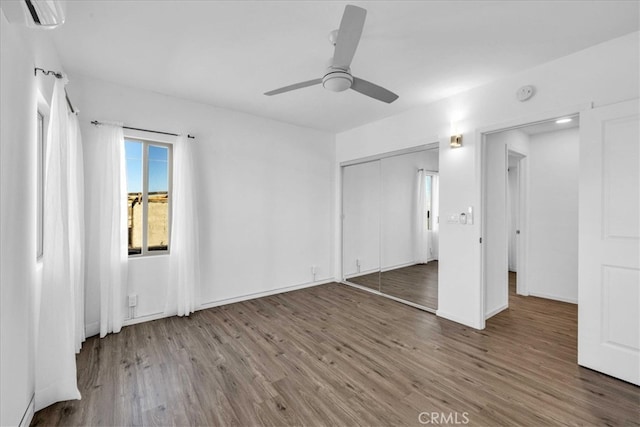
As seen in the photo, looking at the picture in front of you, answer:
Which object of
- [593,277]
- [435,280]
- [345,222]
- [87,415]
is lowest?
[87,415]

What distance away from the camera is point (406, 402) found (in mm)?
1921

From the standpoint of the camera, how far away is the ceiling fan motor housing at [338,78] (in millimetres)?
2004

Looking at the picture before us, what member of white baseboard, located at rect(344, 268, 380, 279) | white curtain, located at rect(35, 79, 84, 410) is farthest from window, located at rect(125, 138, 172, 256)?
white baseboard, located at rect(344, 268, 380, 279)

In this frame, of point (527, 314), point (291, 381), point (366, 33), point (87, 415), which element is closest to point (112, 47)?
point (366, 33)

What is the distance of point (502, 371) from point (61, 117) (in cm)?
392

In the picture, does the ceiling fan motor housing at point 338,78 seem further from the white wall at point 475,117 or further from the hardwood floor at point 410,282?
the hardwood floor at point 410,282

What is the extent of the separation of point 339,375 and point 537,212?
162 inches

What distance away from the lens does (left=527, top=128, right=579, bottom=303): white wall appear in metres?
4.00

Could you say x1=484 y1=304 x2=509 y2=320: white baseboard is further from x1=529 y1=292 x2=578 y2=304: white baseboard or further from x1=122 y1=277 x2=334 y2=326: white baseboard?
x1=122 y1=277 x2=334 y2=326: white baseboard

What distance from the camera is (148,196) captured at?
11.1 ft

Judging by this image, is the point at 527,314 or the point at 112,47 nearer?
the point at 112,47

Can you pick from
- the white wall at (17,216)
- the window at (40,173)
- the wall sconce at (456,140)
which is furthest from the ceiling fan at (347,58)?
the window at (40,173)

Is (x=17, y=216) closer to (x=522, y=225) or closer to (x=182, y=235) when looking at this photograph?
(x=182, y=235)

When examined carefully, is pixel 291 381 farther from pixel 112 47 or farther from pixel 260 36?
pixel 112 47
